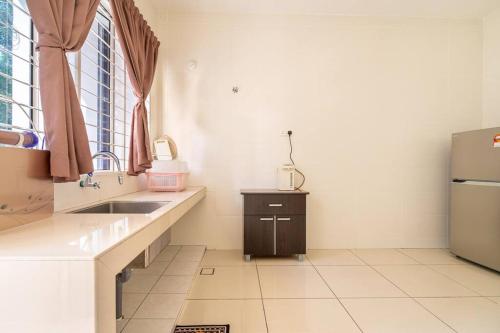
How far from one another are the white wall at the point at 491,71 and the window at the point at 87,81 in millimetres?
3910

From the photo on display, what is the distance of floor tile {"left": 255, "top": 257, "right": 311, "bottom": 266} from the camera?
8.89ft

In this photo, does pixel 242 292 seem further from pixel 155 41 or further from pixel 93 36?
pixel 155 41

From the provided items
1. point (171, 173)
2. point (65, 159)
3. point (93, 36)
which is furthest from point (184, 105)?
point (65, 159)

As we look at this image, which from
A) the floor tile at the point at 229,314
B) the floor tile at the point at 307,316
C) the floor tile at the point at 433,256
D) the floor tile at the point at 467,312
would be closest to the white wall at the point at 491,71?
the floor tile at the point at 433,256

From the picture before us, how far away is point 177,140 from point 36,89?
1.68 metres

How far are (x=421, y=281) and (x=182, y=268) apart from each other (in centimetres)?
204

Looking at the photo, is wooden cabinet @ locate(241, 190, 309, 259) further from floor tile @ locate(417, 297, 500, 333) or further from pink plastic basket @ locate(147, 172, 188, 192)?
floor tile @ locate(417, 297, 500, 333)

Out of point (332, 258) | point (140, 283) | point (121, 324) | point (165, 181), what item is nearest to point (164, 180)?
point (165, 181)

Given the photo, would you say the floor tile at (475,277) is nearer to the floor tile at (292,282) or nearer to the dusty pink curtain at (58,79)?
the floor tile at (292,282)

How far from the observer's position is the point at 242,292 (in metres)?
2.10

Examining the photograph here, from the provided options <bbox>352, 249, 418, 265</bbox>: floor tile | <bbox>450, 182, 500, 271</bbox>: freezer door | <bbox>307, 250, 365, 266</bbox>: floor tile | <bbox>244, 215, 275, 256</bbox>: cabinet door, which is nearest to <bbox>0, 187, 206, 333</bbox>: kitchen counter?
<bbox>244, 215, 275, 256</bbox>: cabinet door

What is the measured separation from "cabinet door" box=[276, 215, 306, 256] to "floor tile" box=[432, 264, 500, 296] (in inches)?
50.3

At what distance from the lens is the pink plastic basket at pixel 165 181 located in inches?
101

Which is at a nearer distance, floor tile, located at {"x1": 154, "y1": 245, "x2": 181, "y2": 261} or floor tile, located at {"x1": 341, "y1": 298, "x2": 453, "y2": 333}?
floor tile, located at {"x1": 341, "y1": 298, "x2": 453, "y2": 333}
